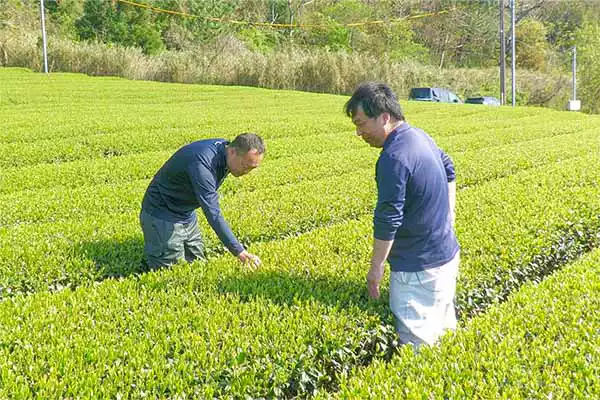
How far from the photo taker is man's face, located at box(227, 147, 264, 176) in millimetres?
5386

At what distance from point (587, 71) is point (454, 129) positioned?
109 feet

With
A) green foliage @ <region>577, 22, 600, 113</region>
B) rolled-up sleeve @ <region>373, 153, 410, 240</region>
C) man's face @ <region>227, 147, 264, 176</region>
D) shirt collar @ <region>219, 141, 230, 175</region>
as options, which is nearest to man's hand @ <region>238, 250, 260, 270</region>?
man's face @ <region>227, 147, 264, 176</region>

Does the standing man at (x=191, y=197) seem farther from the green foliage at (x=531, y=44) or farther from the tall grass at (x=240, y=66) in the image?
the green foliage at (x=531, y=44)

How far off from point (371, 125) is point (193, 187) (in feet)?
7.14

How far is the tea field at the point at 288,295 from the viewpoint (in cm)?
396

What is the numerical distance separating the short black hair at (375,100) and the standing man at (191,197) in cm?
136

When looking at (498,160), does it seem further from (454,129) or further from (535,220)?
(454,129)

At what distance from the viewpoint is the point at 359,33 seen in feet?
209

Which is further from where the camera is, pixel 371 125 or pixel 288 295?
pixel 288 295

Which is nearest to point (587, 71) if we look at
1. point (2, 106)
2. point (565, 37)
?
point (565, 37)

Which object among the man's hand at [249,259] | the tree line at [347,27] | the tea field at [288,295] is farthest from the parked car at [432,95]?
the man's hand at [249,259]

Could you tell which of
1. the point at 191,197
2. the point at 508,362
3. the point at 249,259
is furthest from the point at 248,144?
the point at 508,362

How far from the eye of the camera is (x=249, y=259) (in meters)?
5.59

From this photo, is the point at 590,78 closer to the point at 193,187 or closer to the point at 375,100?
the point at 193,187
